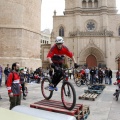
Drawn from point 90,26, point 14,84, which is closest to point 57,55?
point 14,84

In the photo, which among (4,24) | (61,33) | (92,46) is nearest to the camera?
(4,24)

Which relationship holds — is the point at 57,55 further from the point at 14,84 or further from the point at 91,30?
the point at 91,30

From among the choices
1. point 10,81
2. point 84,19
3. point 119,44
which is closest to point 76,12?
point 84,19

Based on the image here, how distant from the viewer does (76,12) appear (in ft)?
121

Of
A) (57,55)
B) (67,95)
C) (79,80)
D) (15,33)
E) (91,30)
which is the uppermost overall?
(91,30)

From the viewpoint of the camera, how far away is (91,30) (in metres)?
37.3

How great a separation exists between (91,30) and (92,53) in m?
5.03

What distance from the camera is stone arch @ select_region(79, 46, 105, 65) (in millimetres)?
35031

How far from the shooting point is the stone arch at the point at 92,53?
35031mm

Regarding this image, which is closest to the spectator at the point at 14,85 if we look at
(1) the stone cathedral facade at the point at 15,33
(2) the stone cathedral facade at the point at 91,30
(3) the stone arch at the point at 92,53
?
(1) the stone cathedral facade at the point at 15,33

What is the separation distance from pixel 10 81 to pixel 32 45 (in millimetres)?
14128

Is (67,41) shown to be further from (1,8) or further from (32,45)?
(1,8)

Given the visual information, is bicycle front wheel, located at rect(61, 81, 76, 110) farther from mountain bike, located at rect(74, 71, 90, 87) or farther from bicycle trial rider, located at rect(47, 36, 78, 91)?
mountain bike, located at rect(74, 71, 90, 87)

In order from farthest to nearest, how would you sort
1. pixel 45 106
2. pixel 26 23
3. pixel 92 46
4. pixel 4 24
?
1. pixel 92 46
2. pixel 26 23
3. pixel 4 24
4. pixel 45 106
